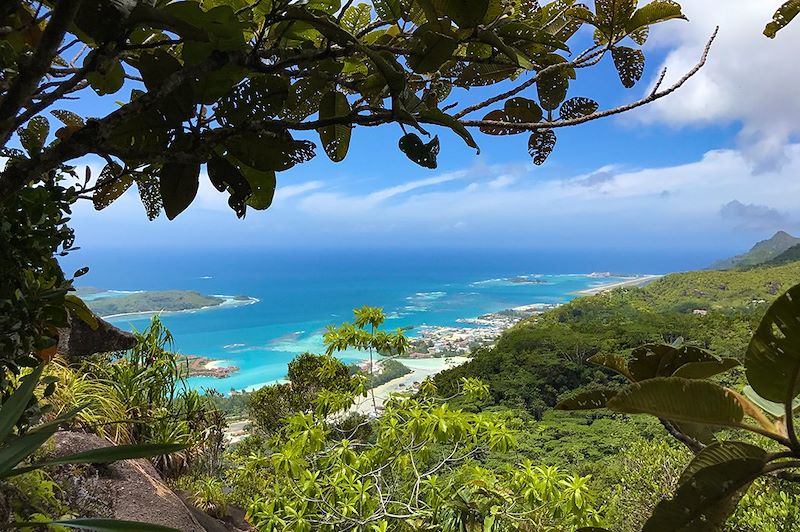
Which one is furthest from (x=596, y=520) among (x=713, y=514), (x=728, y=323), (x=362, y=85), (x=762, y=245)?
(x=762, y=245)

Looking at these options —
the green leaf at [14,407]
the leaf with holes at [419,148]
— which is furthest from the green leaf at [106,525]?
the leaf with holes at [419,148]

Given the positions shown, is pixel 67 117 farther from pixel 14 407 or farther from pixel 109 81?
pixel 14 407

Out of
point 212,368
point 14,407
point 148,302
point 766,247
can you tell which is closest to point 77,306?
point 14,407

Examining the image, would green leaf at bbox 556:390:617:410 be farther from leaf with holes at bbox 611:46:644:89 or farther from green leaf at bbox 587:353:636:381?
leaf with holes at bbox 611:46:644:89

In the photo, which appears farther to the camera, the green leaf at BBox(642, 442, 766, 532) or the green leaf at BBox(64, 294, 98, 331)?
the green leaf at BBox(64, 294, 98, 331)

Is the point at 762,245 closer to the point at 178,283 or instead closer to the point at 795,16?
the point at 795,16

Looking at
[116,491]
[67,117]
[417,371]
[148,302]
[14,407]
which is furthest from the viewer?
[148,302]

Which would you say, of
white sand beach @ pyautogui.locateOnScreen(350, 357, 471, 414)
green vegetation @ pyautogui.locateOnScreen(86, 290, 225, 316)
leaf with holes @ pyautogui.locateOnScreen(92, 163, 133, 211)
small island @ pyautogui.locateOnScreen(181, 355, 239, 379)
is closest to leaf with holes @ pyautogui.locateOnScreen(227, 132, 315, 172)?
leaf with holes @ pyautogui.locateOnScreen(92, 163, 133, 211)
